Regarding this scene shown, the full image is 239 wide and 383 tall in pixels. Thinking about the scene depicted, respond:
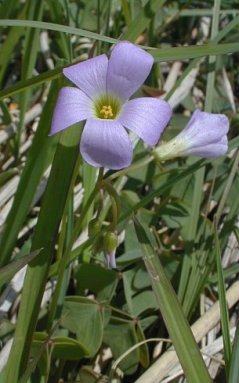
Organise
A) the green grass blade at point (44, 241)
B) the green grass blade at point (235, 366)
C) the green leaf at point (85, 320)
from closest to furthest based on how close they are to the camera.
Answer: the green grass blade at point (235, 366) < the green grass blade at point (44, 241) < the green leaf at point (85, 320)

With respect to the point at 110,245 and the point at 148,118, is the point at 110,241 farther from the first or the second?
the point at 148,118

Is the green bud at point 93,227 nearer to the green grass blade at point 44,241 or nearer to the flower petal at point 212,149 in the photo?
the green grass blade at point 44,241

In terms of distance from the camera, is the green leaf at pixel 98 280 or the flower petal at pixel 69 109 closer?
the flower petal at pixel 69 109

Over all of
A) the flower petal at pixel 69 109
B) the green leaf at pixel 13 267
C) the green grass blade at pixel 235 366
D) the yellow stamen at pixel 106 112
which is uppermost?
the flower petal at pixel 69 109

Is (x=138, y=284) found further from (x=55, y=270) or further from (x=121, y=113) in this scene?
(x=121, y=113)

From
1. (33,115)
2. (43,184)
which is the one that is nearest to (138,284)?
(43,184)

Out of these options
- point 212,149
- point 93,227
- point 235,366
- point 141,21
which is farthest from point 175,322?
point 141,21

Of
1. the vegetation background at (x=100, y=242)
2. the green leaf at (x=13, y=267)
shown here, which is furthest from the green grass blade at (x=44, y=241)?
the green leaf at (x=13, y=267)
